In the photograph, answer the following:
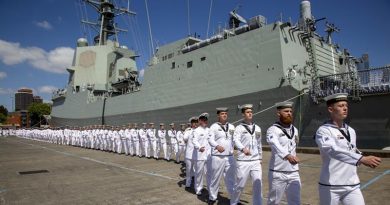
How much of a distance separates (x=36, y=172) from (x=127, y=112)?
39.7 ft

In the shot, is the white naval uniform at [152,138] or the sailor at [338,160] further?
the white naval uniform at [152,138]

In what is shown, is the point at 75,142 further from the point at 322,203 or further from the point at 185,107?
the point at 322,203

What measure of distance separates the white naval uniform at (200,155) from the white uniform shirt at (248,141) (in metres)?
1.34

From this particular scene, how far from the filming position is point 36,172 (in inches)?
347

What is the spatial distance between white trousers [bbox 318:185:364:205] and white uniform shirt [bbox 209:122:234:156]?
7.88 feet

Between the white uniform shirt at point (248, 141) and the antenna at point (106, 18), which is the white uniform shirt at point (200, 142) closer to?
the white uniform shirt at point (248, 141)

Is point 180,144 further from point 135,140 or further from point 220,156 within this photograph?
point 220,156

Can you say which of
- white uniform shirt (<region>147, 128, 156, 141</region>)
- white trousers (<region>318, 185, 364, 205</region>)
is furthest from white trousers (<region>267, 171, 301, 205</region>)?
white uniform shirt (<region>147, 128, 156, 141</region>)

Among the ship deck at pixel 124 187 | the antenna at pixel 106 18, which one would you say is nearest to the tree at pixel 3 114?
the antenna at pixel 106 18

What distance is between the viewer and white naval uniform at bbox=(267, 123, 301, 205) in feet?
11.5

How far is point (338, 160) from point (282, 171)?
897 millimetres

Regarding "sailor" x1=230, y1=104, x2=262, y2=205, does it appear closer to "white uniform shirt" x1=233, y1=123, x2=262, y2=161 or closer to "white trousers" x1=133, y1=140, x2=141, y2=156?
"white uniform shirt" x1=233, y1=123, x2=262, y2=161

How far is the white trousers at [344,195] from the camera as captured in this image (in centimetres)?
269

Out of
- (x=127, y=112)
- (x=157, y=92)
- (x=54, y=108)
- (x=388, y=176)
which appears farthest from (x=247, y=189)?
(x=54, y=108)
